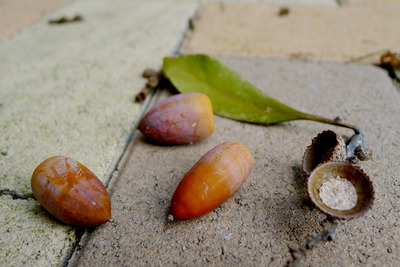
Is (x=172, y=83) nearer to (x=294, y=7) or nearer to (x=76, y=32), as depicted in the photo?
(x=76, y=32)

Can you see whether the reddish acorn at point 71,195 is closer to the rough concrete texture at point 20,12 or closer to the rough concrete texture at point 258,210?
the rough concrete texture at point 258,210

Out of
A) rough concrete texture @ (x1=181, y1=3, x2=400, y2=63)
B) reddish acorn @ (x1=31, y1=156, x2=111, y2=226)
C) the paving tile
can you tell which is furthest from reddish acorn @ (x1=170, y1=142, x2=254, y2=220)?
the paving tile

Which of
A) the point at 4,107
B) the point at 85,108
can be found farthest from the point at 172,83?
the point at 4,107

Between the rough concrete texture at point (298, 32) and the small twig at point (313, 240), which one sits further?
the rough concrete texture at point (298, 32)

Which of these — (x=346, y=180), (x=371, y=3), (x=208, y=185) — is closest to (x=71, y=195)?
(x=208, y=185)

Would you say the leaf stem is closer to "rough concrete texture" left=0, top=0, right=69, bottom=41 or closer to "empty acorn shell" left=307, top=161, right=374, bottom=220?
"empty acorn shell" left=307, top=161, right=374, bottom=220

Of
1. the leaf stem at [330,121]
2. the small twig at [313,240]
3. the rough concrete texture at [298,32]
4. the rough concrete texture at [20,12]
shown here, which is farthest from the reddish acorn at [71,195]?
the rough concrete texture at [20,12]

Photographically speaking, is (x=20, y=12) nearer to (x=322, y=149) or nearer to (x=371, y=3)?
(x=322, y=149)
